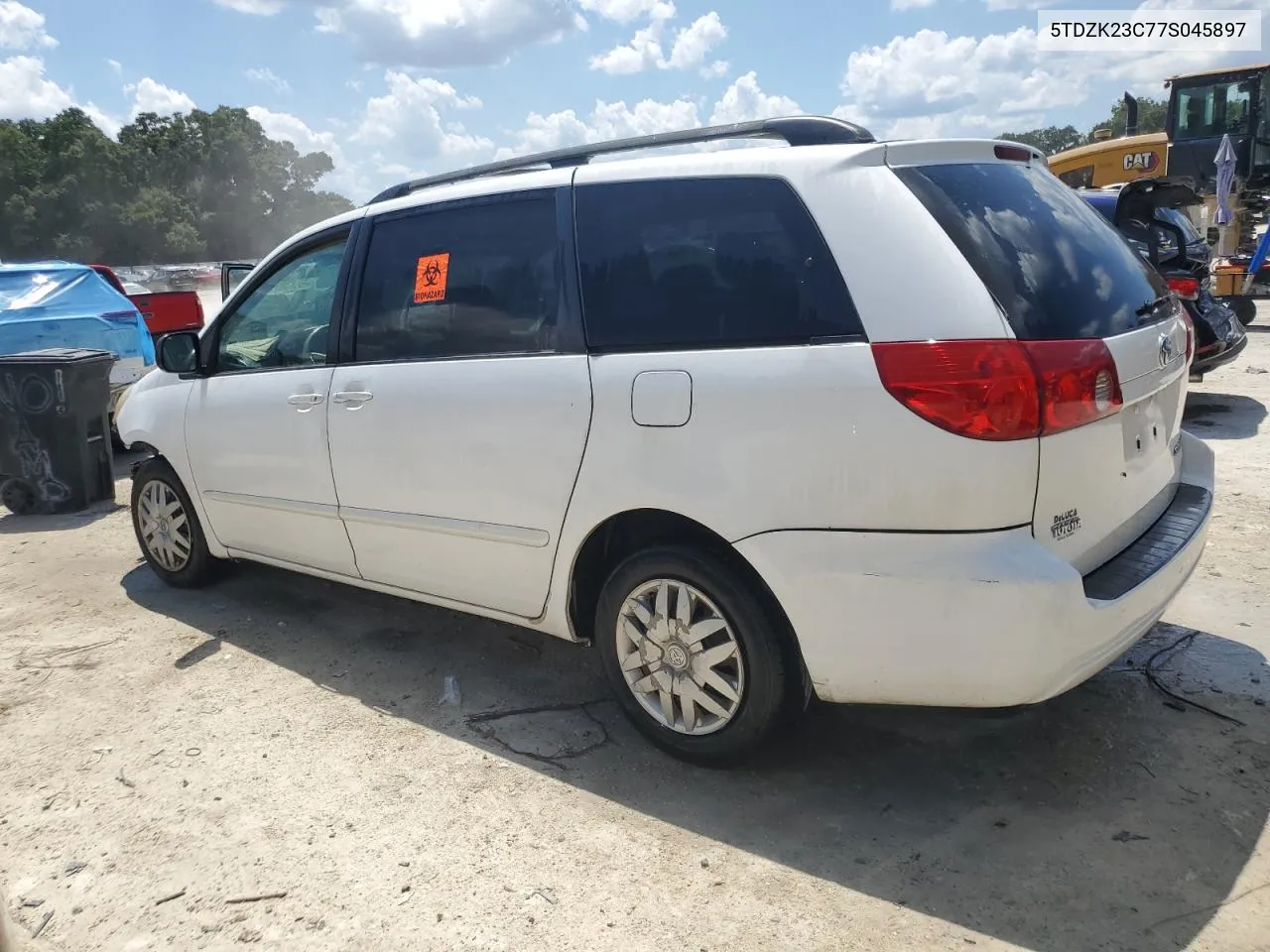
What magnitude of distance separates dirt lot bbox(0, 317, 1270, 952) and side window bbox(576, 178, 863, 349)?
1.44m

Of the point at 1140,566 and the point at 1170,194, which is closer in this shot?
the point at 1140,566

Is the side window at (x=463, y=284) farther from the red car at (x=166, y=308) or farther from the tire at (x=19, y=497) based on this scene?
the red car at (x=166, y=308)

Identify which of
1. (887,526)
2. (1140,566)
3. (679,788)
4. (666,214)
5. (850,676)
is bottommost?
(679,788)

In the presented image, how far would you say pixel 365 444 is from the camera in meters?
3.81

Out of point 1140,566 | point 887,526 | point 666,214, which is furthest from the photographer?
point 666,214

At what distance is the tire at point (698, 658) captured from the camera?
2857 millimetres

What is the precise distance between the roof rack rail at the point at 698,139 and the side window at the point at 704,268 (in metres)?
0.22

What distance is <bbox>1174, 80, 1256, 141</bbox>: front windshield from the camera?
15922 mm

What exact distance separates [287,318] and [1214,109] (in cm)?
1721

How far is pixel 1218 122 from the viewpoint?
53.0 feet

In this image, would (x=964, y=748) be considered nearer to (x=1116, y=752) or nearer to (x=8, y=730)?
(x=1116, y=752)

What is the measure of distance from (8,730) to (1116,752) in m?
4.02

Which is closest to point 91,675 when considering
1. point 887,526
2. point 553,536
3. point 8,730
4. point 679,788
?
point 8,730

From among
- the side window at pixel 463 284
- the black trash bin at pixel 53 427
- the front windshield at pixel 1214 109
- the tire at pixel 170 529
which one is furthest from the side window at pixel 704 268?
the front windshield at pixel 1214 109
